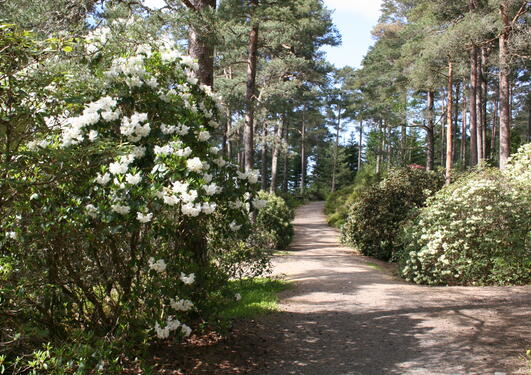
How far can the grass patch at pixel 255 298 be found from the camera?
548cm

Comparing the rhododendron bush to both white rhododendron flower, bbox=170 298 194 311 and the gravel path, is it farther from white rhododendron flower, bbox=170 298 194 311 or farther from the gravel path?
the gravel path

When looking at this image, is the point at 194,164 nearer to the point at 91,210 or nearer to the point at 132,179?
the point at 132,179

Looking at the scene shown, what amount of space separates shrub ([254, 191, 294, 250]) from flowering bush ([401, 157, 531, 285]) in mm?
5541

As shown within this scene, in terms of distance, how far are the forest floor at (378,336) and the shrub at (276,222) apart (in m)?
5.97

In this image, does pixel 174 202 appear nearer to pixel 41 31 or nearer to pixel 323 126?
pixel 41 31

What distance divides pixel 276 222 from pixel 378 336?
8813 mm

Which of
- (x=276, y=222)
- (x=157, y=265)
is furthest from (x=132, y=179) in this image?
(x=276, y=222)

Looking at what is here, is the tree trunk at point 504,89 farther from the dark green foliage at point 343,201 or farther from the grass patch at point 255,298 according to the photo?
the grass patch at point 255,298

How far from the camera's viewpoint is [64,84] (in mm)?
3328

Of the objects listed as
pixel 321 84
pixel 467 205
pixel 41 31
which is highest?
pixel 321 84

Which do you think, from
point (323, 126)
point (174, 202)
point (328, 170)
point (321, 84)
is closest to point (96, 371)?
point (174, 202)

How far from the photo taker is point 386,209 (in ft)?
38.5

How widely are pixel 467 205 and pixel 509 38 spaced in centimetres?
777

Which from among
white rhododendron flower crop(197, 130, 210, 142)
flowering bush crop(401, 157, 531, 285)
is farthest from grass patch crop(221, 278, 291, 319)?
flowering bush crop(401, 157, 531, 285)
